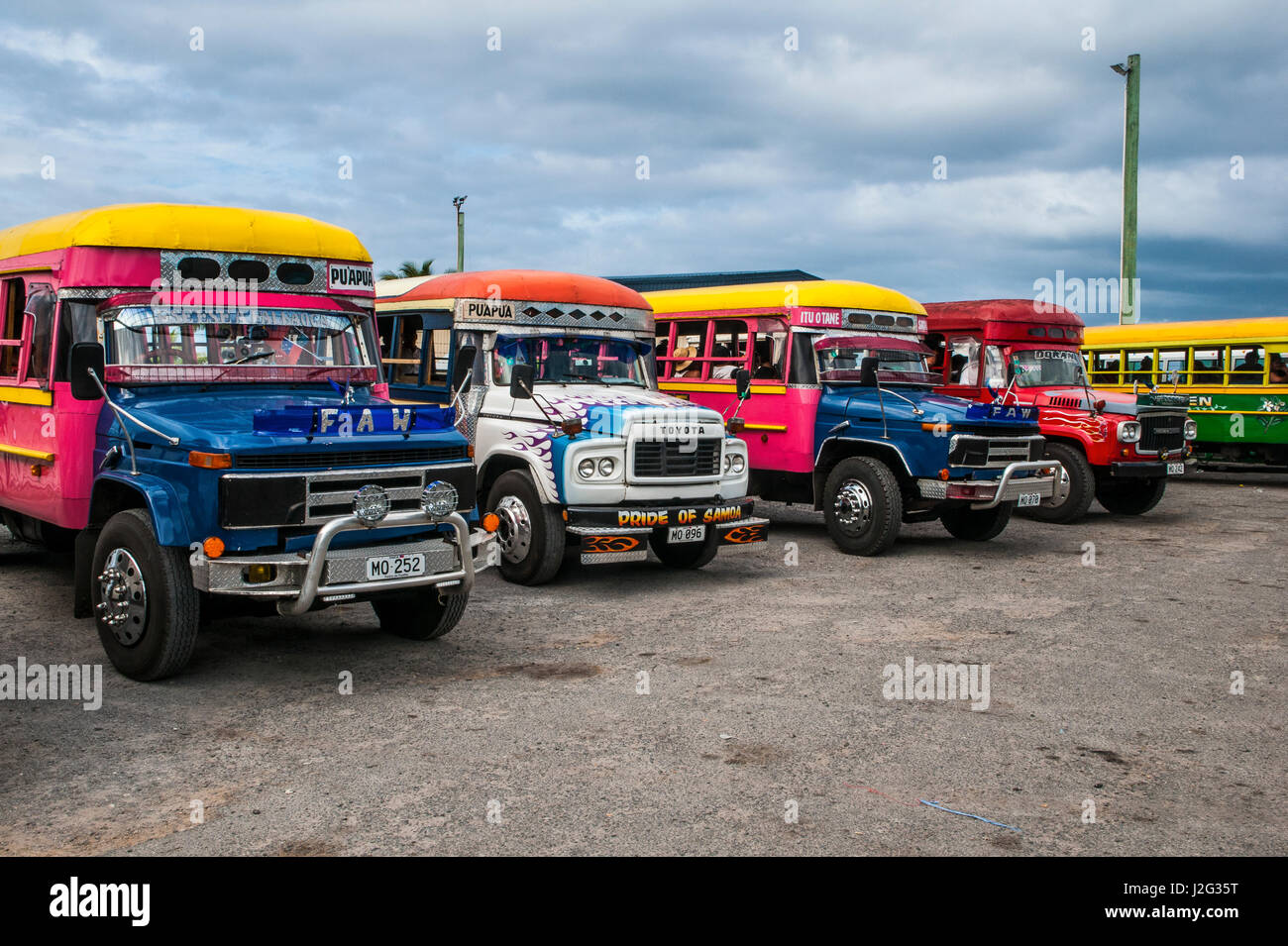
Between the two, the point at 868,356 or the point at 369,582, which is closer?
the point at 369,582

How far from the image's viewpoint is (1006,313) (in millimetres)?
14781

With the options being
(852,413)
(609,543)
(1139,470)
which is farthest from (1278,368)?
(609,543)

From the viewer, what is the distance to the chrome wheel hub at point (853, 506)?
11328 millimetres

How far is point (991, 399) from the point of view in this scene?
14.8 m

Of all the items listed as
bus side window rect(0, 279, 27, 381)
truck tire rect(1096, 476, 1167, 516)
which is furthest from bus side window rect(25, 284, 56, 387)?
truck tire rect(1096, 476, 1167, 516)

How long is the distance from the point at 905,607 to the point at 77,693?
5.73m

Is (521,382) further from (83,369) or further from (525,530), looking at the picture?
(83,369)

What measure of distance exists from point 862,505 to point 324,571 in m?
6.56

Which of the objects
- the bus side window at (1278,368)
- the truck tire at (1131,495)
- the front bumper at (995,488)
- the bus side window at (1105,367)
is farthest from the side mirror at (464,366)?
the bus side window at (1105,367)

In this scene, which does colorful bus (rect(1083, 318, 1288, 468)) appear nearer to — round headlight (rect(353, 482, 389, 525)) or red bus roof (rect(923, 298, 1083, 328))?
red bus roof (rect(923, 298, 1083, 328))

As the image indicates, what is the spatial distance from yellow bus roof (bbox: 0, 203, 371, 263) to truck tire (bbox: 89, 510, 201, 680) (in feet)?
6.19

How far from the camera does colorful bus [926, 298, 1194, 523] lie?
13.8 m

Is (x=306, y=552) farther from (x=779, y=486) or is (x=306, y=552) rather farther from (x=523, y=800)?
(x=779, y=486)

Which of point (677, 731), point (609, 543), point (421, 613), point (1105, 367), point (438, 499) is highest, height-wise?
point (1105, 367)
